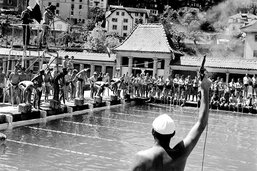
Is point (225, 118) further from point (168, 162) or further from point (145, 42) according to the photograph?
point (145, 42)

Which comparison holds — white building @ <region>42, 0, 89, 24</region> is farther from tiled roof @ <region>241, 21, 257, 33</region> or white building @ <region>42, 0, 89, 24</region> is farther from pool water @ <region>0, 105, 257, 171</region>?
pool water @ <region>0, 105, 257, 171</region>

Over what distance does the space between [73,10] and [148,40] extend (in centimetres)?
8260

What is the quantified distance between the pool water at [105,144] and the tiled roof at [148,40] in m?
26.6

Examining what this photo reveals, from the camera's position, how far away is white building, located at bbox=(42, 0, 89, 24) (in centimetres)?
12888

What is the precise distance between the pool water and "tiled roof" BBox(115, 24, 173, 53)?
26.6 m

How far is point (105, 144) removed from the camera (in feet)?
51.5

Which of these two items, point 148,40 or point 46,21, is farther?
point 148,40

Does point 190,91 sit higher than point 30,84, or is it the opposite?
point 30,84

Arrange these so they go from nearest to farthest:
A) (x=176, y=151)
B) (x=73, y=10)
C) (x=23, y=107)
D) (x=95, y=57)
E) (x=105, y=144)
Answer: (x=176, y=151) → (x=105, y=144) → (x=23, y=107) → (x=95, y=57) → (x=73, y=10)

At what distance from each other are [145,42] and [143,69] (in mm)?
3464

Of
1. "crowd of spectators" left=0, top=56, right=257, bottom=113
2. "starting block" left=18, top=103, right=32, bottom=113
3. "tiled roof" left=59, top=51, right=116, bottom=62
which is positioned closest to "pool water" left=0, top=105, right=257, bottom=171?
"starting block" left=18, top=103, right=32, bottom=113

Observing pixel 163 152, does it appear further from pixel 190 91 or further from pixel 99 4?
pixel 99 4

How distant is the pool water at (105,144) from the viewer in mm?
12641

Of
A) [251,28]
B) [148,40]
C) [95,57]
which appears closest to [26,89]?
[148,40]
